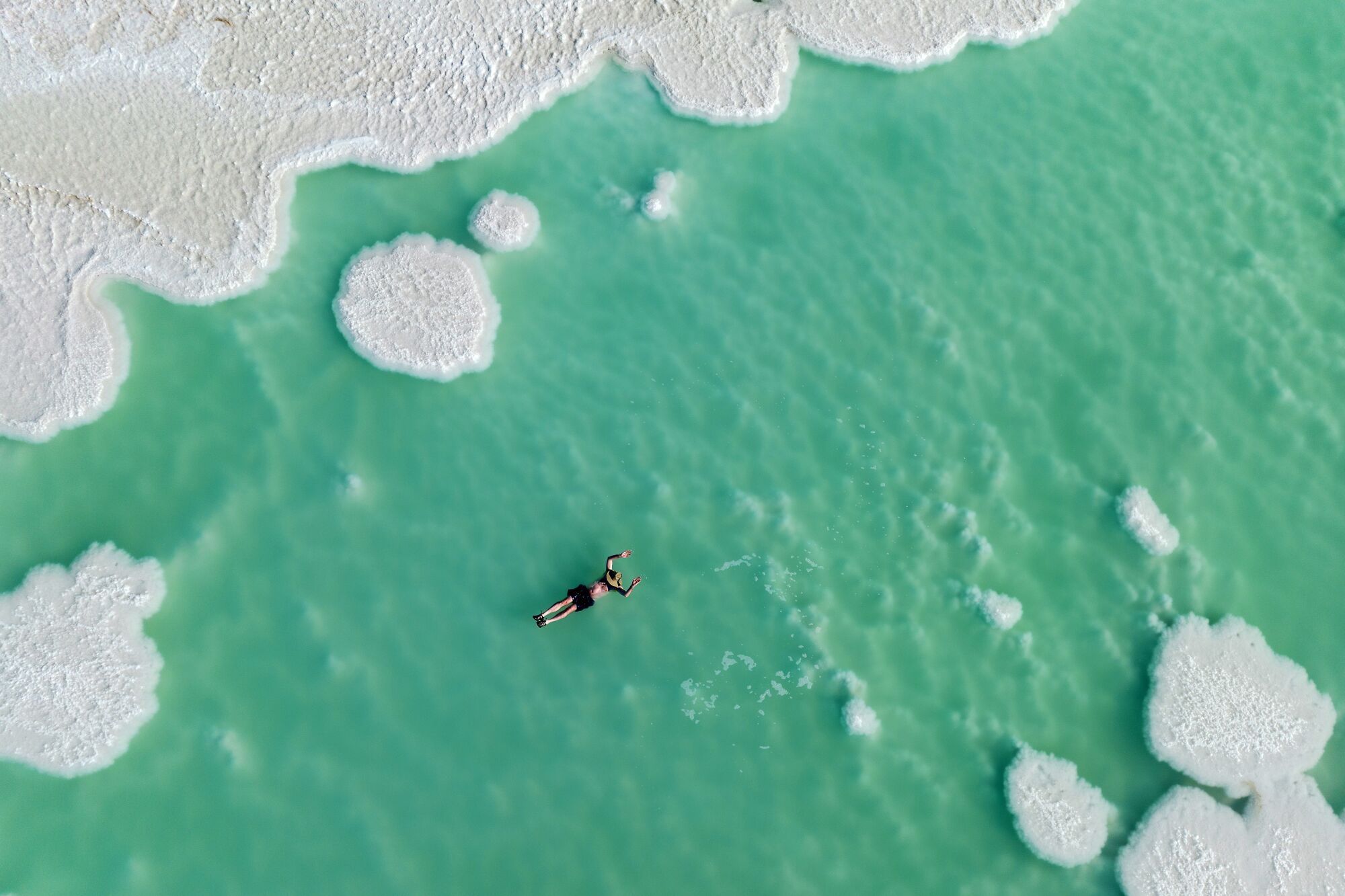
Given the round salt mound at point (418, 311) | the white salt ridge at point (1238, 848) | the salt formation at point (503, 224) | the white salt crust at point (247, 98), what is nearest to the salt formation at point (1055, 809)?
the white salt ridge at point (1238, 848)

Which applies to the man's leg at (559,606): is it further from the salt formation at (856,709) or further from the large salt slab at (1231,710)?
the large salt slab at (1231,710)

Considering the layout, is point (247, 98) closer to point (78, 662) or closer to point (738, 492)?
point (78, 662)

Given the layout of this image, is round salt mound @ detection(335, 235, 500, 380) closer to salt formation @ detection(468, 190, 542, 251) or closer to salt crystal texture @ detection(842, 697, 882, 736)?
salt formation @ detection(468, 190, 542, 251)

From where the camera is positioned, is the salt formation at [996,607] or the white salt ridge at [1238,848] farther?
the salt formation at [996,607]

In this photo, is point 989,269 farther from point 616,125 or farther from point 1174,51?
point 616,125

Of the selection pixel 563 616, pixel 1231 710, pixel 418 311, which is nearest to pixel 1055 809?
pixel 1231 710

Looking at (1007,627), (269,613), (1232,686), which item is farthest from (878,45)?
(269,613)
